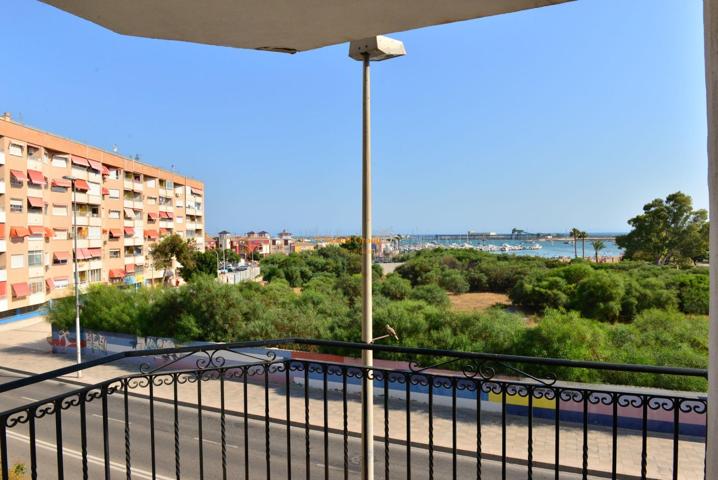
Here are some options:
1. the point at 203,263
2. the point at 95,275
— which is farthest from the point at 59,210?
the point at 203,263

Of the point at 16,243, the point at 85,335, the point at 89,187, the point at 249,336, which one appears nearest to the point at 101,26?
the point at 249,336

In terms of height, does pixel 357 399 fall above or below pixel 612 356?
below

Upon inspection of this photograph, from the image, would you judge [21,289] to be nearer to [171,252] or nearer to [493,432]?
[171,252]

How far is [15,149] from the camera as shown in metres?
29.4

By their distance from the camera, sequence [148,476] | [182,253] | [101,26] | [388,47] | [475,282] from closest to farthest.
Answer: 1. [101,26]
2. [388,47]
3. [148,476]
4. [475,282]
5. [182,253]

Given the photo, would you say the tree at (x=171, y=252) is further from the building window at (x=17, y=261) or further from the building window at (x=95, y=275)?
the building window at (x=17, y=261)

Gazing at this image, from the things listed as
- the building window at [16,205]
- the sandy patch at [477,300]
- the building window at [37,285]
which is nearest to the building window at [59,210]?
the building window at [16,205]

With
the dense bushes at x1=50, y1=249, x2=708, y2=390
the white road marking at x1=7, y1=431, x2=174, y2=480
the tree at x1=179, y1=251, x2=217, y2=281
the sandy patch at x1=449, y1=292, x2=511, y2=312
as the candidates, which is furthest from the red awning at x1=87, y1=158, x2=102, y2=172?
the sandy patch at x1=449, y1=292, x2=511, y2=312

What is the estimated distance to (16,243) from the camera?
29.6 meters

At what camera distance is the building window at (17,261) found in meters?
29.2

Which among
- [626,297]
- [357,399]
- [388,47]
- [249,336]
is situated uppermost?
[388,47]

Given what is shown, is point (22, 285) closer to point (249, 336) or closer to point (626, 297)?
point (249, 336)

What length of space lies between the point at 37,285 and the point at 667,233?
3895 centimetres

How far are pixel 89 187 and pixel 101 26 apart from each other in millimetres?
40202
